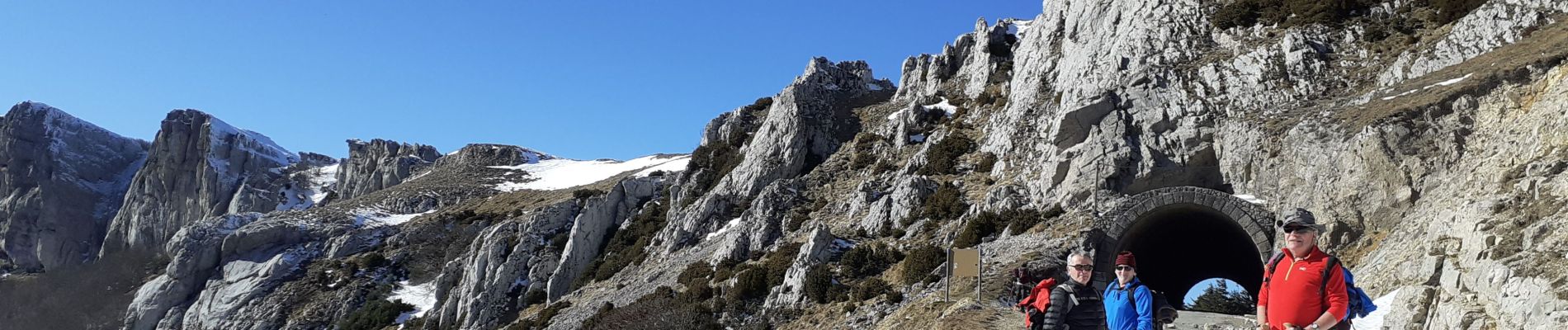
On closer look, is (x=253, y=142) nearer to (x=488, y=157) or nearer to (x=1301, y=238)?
(x=488, y=157)

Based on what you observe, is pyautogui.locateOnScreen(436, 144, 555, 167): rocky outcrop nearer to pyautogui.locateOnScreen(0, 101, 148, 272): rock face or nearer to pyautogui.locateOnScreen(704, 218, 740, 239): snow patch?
pyautogui.locateOnScreen(0, 101, 148, 272): rock face

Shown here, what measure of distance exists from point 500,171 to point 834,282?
65587mm

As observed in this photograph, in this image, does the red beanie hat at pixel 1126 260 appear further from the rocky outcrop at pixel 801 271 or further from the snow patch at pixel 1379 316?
the rocky outcrop at pixel 801 271

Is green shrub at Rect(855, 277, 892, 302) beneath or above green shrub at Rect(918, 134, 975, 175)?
beneath

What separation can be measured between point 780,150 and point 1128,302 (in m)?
36.2

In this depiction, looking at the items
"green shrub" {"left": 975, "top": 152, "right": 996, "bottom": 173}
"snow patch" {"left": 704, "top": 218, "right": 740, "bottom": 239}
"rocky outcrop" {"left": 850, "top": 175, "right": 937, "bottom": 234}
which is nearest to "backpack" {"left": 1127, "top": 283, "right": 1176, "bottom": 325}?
"rocky outcrop" {"left": 850, "top": 175, "right": 937, "bottom": 234}

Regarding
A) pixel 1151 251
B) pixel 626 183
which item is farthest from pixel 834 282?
pixel 626 183

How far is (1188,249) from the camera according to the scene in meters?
30.7

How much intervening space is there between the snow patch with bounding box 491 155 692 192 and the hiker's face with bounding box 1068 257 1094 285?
200 ft

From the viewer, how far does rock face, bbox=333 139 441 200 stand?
99.2 m

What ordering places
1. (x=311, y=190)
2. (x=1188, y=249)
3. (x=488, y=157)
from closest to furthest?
(x=1188, y=249) < (x=488, y=157) < (x=311, y=190)

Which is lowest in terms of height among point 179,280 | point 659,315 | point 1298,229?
point 179,280

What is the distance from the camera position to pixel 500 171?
8700cm

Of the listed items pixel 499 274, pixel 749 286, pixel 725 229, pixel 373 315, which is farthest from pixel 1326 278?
pixel 373 315
